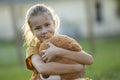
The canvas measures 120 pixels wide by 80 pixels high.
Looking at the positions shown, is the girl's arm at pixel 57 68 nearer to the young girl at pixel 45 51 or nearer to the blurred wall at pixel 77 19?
the young girl at pixel 45 51

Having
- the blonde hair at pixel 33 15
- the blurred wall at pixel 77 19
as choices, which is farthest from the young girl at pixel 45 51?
the blurred wall at pixel 77 19

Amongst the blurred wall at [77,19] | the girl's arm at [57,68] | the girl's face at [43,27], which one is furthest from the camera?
the blurred wall at [77,19]

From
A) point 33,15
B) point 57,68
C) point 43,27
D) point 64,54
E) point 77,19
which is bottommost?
point 77,19

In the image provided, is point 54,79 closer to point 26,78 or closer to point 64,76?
point 64,76

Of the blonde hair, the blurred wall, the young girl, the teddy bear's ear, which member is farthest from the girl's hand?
the blurred wall

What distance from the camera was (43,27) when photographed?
4949mm

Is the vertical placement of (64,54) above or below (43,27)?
below

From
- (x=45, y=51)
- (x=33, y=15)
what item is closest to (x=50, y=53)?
(x=45, y=51)

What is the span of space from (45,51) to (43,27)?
262 millimetres

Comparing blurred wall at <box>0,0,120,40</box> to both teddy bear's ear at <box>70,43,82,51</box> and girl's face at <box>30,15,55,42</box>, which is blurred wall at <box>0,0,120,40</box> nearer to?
girl's face at <box>30,15,55,42</box>

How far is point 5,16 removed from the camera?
107 feet

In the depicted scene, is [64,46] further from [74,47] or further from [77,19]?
[77,19]

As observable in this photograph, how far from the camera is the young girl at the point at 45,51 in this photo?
4.71 metres

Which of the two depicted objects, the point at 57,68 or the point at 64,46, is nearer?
the point at 57,68
